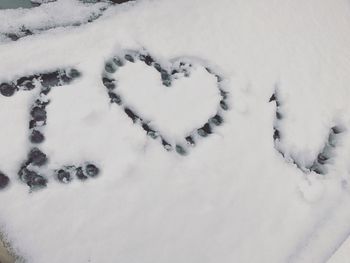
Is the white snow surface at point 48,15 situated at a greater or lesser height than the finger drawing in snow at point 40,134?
greater

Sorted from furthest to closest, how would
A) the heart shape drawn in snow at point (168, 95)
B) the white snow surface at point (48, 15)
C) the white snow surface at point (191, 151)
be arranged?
the white snow surface at point (48, 15)
the heart shape drawn in snow at point (168, 95)
the white snow surface at point (191, 151)

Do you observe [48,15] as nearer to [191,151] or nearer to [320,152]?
[191,151]

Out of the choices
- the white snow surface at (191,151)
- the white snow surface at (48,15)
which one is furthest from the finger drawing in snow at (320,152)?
the white snow surface at (48,15)

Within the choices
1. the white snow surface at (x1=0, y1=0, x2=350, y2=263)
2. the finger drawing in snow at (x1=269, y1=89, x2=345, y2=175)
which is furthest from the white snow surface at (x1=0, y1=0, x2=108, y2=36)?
the finger drawing in snow at (x1=269, y1=89, x2=345, y2=175)

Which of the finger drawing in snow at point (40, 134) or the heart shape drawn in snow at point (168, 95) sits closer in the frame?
the finger drawing in snow at point (40, 134)

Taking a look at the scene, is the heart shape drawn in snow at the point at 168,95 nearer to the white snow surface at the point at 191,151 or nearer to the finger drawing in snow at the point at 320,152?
the white snow surface at the point at 191,151

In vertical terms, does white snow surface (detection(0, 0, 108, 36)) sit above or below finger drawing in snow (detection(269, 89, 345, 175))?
above

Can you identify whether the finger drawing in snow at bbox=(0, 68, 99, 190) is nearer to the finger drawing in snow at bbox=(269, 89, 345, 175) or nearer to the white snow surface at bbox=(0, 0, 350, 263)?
the white snow surface at bbox=(0, 0, 350, 263)

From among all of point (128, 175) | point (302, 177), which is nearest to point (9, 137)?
point (128, 175)
